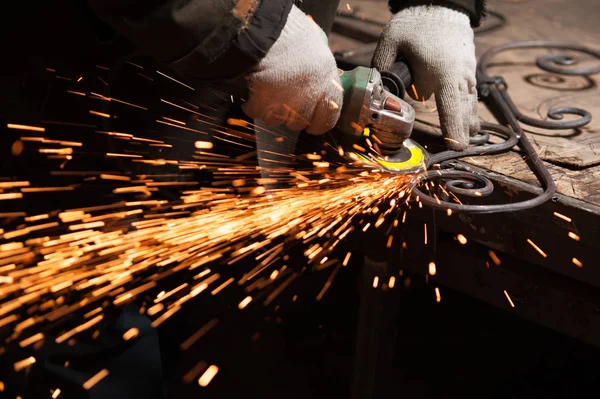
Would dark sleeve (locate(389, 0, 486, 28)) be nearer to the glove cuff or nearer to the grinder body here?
the glove cuff

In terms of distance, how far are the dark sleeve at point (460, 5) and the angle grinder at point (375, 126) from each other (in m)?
0.44

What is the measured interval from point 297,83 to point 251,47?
150 millimetres

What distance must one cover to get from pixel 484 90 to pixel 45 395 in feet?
5.46

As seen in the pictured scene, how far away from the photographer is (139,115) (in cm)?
162

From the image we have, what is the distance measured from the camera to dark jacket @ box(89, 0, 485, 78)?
1.22 metres

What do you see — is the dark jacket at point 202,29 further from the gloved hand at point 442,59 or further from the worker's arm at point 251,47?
the gloved hand at point 442,59

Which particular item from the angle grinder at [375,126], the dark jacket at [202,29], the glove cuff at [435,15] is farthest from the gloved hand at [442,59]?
the dark jacket at [202,29]

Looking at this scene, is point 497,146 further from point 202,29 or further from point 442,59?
point 202,29

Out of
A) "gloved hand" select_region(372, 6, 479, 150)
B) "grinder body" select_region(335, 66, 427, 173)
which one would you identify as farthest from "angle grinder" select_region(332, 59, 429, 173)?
"gloved hand" select_region(372, 6, 479, 150)

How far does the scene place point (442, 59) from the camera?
5.60 feet

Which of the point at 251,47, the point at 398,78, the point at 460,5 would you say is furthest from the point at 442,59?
the point at 251,47

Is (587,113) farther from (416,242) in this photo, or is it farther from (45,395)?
(45,395)

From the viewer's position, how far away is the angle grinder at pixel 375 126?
1.43 m

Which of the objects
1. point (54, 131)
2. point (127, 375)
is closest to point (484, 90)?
point (54, 131)
